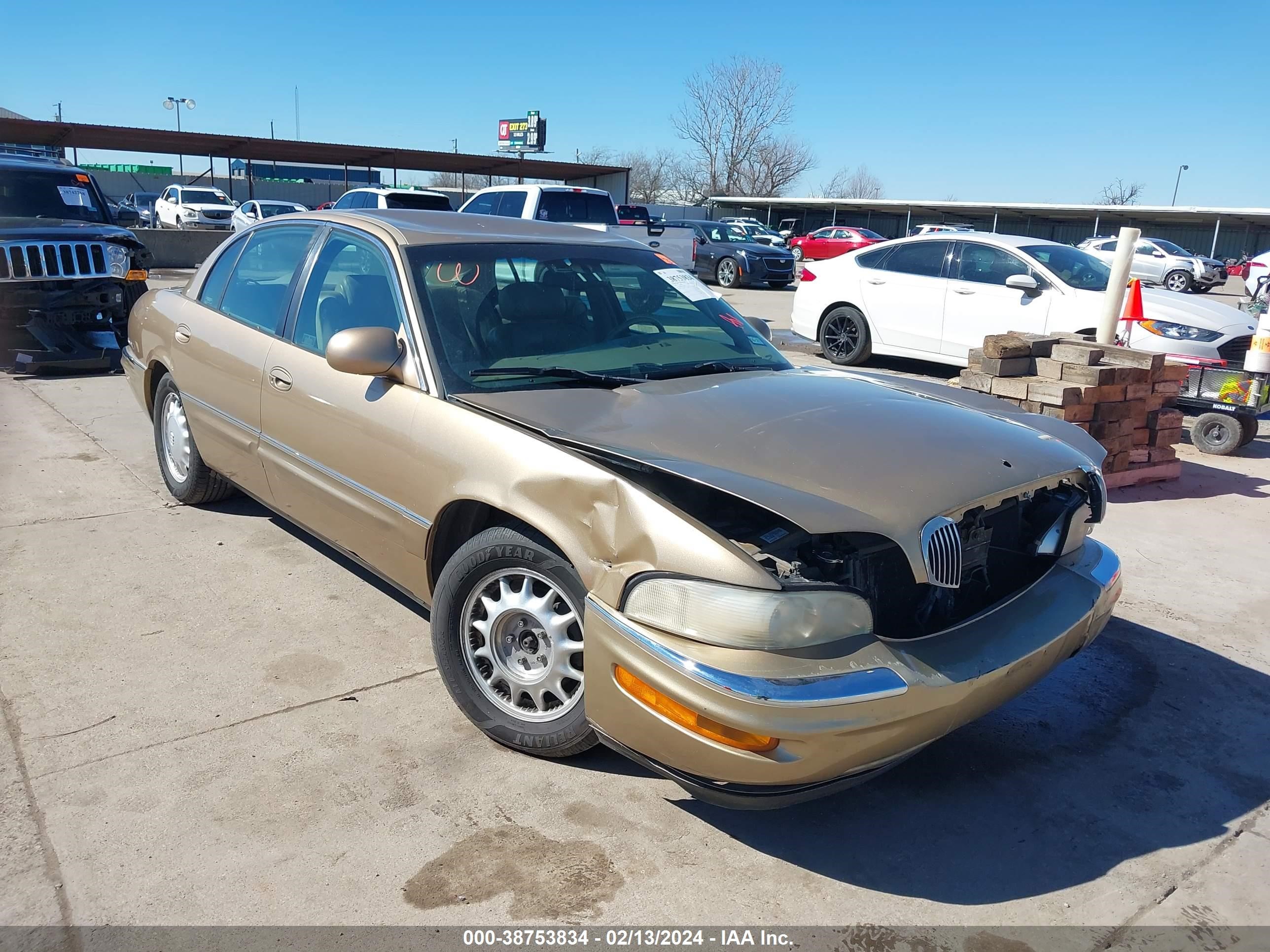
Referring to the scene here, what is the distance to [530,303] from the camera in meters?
3.67

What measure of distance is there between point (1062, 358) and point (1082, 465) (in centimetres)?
384

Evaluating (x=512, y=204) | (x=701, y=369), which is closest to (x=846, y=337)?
(x=512, y=204)

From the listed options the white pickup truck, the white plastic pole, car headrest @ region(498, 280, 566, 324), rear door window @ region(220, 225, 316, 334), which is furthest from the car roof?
the white pickup truck

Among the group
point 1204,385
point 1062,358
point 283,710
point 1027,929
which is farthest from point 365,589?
point 1204,385

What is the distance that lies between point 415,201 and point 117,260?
8830 mm

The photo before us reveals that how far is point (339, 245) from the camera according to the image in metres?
3.94

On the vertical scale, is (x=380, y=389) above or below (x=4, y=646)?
above

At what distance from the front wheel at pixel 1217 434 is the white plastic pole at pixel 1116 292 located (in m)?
1.42

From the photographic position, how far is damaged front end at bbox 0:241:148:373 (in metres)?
8.17

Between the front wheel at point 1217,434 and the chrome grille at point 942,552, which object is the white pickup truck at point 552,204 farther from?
the chrome grille at point 942,552

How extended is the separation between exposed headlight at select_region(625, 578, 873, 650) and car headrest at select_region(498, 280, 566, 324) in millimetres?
1522

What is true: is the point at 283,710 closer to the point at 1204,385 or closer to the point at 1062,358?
the point at 1062,358

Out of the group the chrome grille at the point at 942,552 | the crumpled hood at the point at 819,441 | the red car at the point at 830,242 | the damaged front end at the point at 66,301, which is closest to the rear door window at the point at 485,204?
the damaged front end at the point at 66,301

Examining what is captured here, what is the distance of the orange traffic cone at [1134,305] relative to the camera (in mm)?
7871
